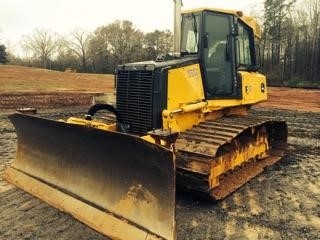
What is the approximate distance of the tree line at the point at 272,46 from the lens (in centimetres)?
→ 3888

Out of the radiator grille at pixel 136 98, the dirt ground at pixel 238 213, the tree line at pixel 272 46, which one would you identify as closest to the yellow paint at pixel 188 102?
the radiator grille at pixel 136 98

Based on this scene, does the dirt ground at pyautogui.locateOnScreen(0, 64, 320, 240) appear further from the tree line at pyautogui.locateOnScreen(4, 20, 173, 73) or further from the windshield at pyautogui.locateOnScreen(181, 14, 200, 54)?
the tree line at pyautogui.locateOnScreen(4, 20, 173, 73)

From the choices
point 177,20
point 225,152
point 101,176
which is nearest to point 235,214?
point 225,152

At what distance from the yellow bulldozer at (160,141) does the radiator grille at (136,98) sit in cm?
1

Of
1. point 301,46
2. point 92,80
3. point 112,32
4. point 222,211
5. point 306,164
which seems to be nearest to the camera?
point 222,211

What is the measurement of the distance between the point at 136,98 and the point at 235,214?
2.05m

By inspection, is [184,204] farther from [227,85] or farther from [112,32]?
[112,32]

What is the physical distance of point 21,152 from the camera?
5.92 meters

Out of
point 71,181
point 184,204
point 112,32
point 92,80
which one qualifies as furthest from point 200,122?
point 112,32

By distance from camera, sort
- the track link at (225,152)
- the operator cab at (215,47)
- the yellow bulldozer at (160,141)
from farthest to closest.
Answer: the operator cab at (215,47)
the track link at (225,152)
the yellow bulldozer at (160,141)

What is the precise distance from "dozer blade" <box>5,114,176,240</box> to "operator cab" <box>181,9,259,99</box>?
2.10 m

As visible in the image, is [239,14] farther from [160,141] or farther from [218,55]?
[160,141]

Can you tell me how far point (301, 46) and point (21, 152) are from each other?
3988cm

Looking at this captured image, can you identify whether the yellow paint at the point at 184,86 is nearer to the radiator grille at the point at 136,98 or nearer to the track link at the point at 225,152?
the radiator grille at the point at 136,98
